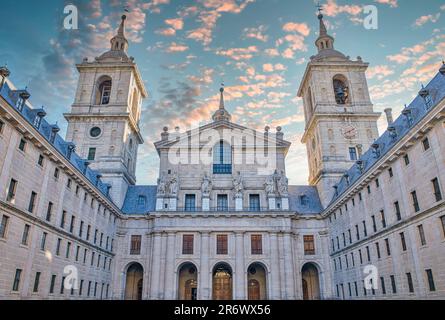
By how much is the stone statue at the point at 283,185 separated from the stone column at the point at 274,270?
6.02 m

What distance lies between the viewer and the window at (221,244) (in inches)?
1646

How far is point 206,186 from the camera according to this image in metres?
44.2

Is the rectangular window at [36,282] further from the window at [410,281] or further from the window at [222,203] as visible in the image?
the window at [410,281]

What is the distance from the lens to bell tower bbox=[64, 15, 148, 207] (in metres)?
47.8

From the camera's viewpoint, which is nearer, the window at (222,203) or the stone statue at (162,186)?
the stone statue at (162,186)

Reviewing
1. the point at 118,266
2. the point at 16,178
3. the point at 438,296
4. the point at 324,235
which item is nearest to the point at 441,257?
the point at 438,296

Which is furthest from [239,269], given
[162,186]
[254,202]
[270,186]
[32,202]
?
[32,202]

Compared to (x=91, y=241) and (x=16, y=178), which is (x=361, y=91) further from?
(x=16, y=178)

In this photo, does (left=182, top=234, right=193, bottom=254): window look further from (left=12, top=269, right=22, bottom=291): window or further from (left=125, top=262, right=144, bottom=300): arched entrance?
(left=12, top=269, right=22, bottom=291): window

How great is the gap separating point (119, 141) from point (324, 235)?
1303 inches

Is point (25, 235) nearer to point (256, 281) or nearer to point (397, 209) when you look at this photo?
point (397, 209)

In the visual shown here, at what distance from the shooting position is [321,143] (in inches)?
1938

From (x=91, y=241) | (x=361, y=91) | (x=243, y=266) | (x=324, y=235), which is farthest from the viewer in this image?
(x=361, y=91)

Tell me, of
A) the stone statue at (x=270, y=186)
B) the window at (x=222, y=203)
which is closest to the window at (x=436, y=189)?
the stone statue at (x=270, y=186)
